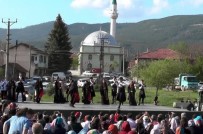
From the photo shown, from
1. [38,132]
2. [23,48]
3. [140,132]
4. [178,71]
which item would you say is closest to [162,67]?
[178,71]

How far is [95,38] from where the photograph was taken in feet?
485

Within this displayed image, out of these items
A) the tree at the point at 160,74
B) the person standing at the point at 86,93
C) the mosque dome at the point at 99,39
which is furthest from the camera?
the mosque dome at the point at 99,39

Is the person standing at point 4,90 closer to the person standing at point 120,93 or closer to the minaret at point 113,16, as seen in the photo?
the person standing at point 120,93

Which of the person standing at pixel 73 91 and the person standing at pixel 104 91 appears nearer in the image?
the person standing at pixel 73 91

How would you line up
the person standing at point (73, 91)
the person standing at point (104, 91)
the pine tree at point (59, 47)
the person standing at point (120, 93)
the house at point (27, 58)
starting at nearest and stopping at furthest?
the person standing at point (73, 91) < the person standing at point (120, 93) < the person standing at point (104, 91) < the pine tree at point (59, 47) < the house at point (27, 58)

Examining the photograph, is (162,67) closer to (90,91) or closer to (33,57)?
(33,57)

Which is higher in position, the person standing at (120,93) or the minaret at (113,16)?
the minaret at (113,16)

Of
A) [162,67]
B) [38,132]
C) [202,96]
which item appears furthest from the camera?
[162,67]

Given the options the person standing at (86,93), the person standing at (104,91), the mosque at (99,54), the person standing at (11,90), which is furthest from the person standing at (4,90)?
the mosque at (99,54)

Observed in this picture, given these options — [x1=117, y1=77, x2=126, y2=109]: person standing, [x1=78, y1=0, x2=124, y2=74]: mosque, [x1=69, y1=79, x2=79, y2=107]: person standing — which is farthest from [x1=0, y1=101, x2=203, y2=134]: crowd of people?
[x1=78, y1=0, x2=124, y2=74]: mosque

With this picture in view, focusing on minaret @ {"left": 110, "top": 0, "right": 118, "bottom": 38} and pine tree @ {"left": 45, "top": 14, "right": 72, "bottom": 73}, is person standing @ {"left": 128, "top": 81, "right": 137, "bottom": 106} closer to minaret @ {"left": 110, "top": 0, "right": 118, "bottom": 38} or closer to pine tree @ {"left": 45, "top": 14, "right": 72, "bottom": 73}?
pine tree @ {"left": 45, "top": 14, "right": 72, "bottom": 73}

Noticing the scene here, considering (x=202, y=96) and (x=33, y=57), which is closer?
(x=202, y=96)

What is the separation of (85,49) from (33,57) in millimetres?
38249

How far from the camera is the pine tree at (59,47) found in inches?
4011
